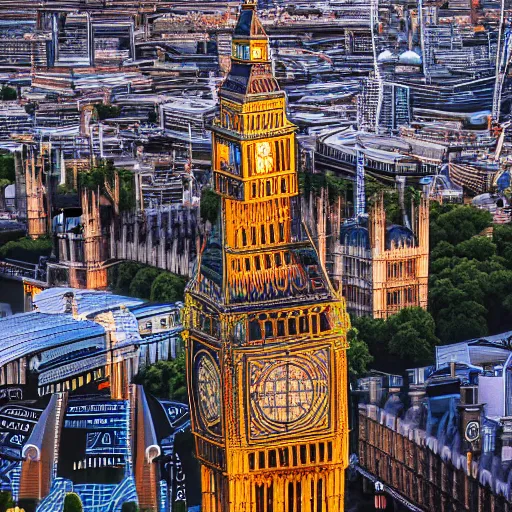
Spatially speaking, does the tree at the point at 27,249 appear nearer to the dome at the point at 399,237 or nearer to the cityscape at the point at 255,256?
the cityscape at the point at 255,256

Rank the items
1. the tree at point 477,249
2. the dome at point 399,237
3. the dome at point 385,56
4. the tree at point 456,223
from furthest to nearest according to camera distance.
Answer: the dome at point 385,56
the tree at point 456,223
the tree at point 477,249
the dome at point 399,237

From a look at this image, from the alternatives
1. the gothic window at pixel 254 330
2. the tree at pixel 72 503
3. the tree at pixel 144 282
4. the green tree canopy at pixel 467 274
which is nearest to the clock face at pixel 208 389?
the gothic window at pixel 254 330

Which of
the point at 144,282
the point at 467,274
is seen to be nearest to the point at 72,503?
the point at 144,282

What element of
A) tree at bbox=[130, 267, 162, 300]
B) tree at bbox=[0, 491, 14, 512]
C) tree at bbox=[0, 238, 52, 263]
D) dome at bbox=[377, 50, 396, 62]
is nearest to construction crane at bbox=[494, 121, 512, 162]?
dome at bbox=[377, 50, 396, 62]

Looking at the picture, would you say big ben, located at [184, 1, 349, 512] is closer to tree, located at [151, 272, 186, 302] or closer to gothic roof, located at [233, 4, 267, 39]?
gothic roof, located at [233, 4, 267, 39]

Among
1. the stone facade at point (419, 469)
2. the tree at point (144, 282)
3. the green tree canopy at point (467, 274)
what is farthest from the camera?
the tree at point (144, 282)

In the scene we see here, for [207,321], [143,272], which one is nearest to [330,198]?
[143,272]
